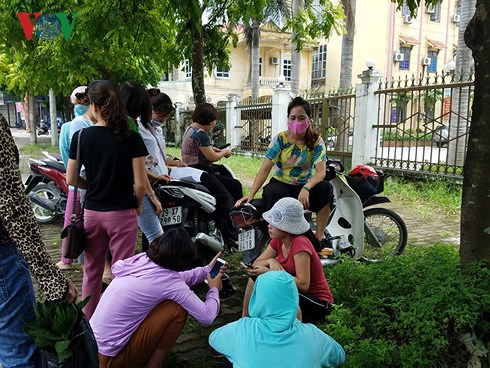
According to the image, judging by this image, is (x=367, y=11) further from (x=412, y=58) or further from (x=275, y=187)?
(x=275, y=187)

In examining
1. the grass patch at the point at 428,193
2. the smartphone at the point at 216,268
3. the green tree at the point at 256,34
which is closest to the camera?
the smartphone at the point at 216,268

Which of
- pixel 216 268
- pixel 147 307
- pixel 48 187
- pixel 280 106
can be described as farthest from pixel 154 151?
pixel 280 106

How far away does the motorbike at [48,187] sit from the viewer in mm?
5793

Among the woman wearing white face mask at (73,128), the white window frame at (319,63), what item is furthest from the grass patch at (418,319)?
the white window frame at (319,63)

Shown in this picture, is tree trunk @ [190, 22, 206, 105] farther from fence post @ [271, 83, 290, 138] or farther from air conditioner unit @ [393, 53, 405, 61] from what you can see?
air conditioner unit @ [393, 53, 405, 61]

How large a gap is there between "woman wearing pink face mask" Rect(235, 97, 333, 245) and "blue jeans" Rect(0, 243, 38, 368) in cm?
220

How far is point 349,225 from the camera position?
14.3 ft

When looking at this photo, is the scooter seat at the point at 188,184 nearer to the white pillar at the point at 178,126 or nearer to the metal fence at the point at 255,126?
the metal fence at the point at 255,126

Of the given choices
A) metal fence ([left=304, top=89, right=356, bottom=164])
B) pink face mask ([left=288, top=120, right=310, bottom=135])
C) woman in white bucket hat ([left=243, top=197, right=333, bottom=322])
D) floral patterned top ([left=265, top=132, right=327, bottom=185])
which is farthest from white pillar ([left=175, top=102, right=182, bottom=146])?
woman in white bucket hat ([left=243, top=197, right=333, bottom=322])

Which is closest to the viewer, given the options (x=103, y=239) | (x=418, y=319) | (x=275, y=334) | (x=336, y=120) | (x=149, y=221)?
(x=275, y=334)

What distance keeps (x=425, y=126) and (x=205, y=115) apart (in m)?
5.37

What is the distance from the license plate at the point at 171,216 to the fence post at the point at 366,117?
6.19 metres

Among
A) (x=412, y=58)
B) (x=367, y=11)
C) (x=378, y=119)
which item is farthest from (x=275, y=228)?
(x=412, y=58)

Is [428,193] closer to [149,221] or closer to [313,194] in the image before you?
[313,194]
